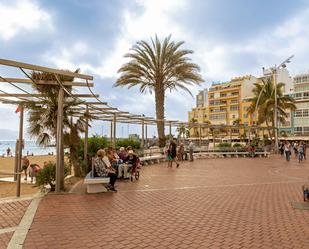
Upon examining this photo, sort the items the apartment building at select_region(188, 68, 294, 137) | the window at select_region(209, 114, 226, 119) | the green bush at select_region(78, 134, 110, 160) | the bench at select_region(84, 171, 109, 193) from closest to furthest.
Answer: the bench at select_region(84, 171, 109, 193)
the green bush at select_region(78, 134, 110, 160)
the apartment building at select_region(188, 68, 294, 137)
the window at select_region(209, 114, 226, 119)

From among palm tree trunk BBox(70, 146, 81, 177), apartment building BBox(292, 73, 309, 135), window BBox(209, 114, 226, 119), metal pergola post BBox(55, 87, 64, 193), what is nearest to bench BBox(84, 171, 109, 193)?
metal pergola post BBox(55, 87, 64, 193)

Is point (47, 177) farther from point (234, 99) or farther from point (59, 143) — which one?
point (234, 99)

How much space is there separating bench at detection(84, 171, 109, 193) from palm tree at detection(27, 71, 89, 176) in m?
2.64

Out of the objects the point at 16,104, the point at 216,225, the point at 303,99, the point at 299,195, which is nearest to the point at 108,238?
the point at 216,225

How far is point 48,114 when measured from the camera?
10359 millimetres

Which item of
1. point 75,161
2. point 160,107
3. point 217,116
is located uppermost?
point 217,116

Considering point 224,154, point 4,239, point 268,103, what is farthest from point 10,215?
point 268,103

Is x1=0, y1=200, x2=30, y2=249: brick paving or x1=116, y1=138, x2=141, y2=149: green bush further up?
x1=116, y1=138, x2=141, y2=149: green bush

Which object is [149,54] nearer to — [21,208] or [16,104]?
[16,104]

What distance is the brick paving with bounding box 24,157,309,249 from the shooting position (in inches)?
194

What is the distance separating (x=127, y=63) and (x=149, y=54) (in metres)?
1.80

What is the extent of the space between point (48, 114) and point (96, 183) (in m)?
2.96

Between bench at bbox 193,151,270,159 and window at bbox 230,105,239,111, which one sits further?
window at bbox 230,105,239,111

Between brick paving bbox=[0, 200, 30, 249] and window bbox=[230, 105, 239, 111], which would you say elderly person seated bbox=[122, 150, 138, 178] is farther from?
window bbox=[230, 105, 239, 111]
